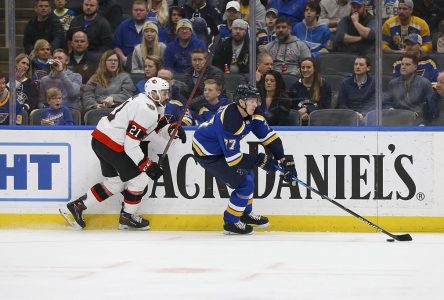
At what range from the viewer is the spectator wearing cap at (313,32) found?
8.64 metres

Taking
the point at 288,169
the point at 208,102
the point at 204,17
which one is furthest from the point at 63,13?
the point at 288,169

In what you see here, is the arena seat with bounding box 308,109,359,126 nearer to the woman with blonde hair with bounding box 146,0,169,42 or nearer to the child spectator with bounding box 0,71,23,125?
the woman with blonde hair with bounding box 146,0,169,42

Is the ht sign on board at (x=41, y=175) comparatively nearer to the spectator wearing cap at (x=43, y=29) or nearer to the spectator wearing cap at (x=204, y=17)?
the spectator wearing cap at (x=43, y=29)

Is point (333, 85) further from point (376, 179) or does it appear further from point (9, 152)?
point (9, 152)

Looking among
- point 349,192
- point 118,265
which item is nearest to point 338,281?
point 118,265

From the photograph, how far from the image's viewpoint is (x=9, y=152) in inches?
342

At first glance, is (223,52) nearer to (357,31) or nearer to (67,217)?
(357,31)

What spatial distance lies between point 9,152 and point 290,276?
3.44 m

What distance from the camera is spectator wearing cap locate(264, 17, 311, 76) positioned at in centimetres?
861

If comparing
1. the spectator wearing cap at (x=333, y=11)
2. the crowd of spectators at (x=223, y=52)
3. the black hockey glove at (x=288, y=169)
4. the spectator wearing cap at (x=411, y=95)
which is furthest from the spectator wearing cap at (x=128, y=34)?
the spectator wearing cap at (x=411, y=95)

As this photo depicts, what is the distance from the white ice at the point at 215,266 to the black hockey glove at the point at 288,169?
1.43ft

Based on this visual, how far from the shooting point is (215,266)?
6.46m

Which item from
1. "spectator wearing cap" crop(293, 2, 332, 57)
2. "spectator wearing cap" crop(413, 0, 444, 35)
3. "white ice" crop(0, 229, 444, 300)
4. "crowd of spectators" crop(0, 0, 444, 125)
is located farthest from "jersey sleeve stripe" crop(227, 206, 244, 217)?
"spectator wearing cap" crop(413, 0, 444, 35)

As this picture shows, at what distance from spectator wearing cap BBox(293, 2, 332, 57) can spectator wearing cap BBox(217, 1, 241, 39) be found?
1.59 ft
